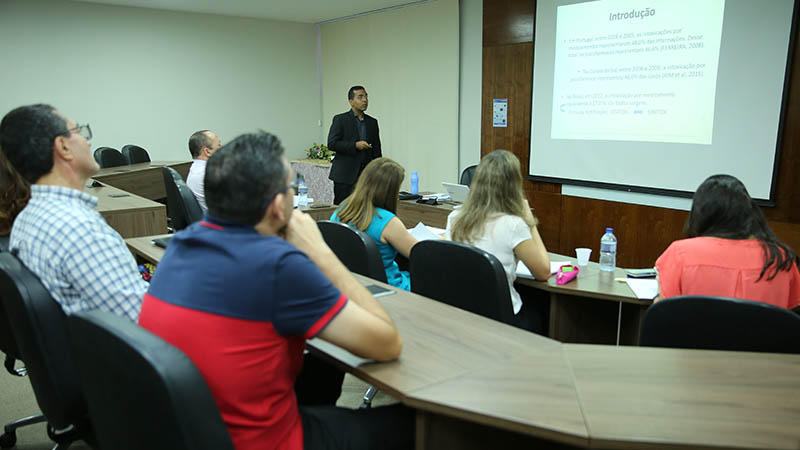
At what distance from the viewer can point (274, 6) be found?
280 inches

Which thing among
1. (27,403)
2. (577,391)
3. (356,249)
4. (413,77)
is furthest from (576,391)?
(413,77)

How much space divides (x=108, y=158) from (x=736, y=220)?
621 cm

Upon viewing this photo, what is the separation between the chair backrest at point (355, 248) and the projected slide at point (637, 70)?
295cm

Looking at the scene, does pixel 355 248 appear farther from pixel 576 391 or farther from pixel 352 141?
pixel 352 141

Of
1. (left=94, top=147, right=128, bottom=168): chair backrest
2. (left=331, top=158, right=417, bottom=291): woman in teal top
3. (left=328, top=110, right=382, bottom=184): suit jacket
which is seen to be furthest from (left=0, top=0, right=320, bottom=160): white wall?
(left=331, top=158, right=417, bottom=291): woman in teal top

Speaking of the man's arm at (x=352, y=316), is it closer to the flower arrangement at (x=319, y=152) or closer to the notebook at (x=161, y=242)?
the notebook at (x=161, y=242)

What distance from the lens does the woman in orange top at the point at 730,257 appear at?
183 centimetres

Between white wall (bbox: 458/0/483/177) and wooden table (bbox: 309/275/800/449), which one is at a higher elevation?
white wall (bbox: 458/0/483/177)

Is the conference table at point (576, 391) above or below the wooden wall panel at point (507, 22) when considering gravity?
below

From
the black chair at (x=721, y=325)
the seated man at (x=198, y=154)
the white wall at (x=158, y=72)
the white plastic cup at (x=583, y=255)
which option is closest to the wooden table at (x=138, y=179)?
the seated man at (x=198, y=154)

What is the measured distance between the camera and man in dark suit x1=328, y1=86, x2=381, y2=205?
5598mm

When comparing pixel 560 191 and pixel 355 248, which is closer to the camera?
pixel 355 248

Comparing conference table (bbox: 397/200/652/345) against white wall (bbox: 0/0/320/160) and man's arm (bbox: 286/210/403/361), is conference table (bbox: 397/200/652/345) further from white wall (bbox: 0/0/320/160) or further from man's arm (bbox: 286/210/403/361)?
white wall (bbox: 0/0/320/160)

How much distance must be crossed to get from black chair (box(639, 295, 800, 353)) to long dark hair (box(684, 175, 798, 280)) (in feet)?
1.13
